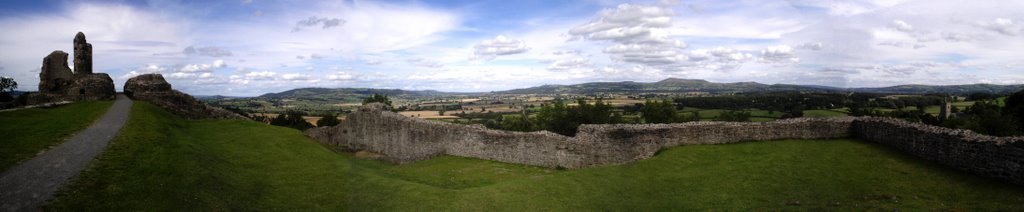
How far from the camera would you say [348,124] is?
3092 centimetres

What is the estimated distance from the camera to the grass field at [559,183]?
37.3 ft

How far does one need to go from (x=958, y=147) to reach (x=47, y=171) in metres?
23.4

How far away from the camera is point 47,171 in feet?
37.4

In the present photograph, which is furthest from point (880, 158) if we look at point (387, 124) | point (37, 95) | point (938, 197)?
point (37, 95)

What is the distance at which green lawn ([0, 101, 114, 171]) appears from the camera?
43.1ft

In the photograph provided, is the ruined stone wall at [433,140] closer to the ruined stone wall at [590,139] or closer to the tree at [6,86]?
the ruined stone wall at [590,139]

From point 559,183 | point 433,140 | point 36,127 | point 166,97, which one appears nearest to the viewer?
point 559,183

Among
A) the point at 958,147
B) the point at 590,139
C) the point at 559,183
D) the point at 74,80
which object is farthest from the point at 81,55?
the point at 958,147

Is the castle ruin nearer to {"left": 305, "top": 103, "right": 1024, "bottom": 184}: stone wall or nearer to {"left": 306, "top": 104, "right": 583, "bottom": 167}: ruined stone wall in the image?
{"left": 306, "top": 104, "right": 583, "bottom": 167}: ruined stone wall

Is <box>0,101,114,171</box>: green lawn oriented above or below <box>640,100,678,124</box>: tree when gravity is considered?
above

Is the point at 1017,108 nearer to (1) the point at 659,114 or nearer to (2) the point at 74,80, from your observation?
(1) the point at 659,114

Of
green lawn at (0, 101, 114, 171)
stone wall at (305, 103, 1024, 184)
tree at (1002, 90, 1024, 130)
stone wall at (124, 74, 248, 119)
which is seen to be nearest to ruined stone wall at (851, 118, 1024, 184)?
stone wall at (305, 103, 1024, 184)

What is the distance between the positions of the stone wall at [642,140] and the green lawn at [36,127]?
13.0 metres

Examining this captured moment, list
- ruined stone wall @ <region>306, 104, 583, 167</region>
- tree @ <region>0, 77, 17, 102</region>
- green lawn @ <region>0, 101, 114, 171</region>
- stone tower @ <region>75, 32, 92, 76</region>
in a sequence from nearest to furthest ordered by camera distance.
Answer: green lawn @ <region>0, 101, 114, 171</region>
ruined stone wall @ <region>306, 104, 583, 167</region>
stone tower @ <region>75, 32, 92, 76</region>
tree @ <region>0, 77, 17, 102</region>
